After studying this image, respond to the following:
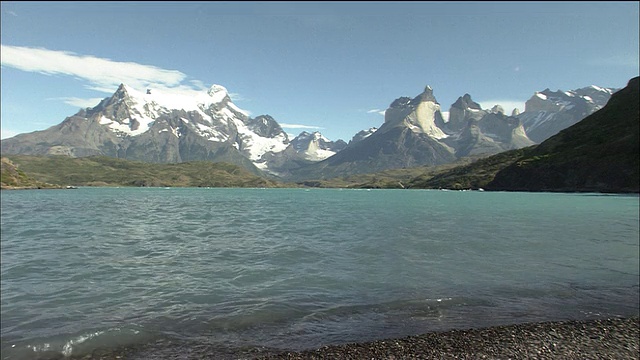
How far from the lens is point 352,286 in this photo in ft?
96.9

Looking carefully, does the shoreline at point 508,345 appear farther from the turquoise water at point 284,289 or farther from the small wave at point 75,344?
the small wave at point 75,344

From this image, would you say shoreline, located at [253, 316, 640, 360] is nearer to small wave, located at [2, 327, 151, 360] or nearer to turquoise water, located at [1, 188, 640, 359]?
turquoise water, located at [1, 188, 640, 359]

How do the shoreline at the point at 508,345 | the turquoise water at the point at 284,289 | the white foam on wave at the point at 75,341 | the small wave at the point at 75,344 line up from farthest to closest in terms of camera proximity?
the turquoise water at the point at 284,289
the white foam on wave at the point at 75,341
the small wave at the point at 75,344
the shoreline at the point at 508,345

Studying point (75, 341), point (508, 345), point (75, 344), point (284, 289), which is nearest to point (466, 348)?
point (508, 345)

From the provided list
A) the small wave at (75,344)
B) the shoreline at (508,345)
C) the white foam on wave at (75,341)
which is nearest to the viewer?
the shoreline at (508,345)

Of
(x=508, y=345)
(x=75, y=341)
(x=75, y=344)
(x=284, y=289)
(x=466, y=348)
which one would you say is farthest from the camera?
(x=284, y=289)

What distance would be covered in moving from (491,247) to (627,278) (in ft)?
57.1

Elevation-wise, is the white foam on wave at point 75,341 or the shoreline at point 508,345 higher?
the shoreline at point 508,345

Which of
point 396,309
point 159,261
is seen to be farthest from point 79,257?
point 396,309

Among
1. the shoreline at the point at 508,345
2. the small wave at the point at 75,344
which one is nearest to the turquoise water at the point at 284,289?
the small wave at the point at 75,344

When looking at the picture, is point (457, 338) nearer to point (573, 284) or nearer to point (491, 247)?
point (573, 284)

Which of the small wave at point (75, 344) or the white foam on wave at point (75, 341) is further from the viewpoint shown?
the white foam on wave at point (75, 341)

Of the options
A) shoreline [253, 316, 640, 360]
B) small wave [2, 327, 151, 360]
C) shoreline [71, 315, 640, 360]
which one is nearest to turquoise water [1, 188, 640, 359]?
small wave [2, 327, 151, 360]

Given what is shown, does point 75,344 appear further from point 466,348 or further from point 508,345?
point 508,345
